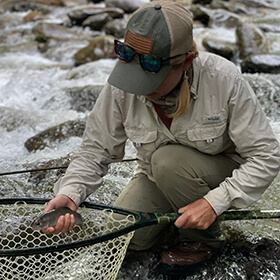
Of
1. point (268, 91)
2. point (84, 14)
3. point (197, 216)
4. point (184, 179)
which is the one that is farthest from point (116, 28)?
point (197, 216)

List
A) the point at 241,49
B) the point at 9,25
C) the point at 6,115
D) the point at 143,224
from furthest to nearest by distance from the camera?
the point at 9,25 < the point at 241,49 < the point at 6,115 < the point at 143,224

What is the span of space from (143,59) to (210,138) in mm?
594

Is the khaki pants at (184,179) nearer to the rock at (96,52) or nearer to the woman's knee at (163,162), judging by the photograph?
the woman's knee at (163,162)

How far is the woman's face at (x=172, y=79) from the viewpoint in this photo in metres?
1.99

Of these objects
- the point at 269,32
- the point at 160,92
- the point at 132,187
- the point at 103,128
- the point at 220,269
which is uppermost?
the point at 160,92

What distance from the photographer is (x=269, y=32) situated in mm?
9172

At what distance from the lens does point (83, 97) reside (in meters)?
5.80

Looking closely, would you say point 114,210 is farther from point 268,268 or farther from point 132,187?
point 268,268

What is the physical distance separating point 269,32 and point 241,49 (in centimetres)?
213

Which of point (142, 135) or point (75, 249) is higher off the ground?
point (142, 135)

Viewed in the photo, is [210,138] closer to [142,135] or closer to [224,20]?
[142,135]

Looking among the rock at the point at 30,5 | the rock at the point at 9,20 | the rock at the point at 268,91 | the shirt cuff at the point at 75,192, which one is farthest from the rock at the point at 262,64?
the rock at the point at 30,5

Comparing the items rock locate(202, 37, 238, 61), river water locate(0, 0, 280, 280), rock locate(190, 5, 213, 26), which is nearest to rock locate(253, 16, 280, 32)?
river water locate(0, 0, 280, 280)

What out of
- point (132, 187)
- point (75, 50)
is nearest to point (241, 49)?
point (75, 50)
